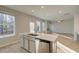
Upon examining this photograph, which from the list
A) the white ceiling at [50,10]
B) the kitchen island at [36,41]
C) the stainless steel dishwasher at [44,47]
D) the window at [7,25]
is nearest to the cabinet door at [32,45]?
the kitchen island at [36,41]

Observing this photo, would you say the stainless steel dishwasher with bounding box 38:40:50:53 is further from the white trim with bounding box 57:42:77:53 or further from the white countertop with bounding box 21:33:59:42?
the white trim with bounding box 57:42:77:53

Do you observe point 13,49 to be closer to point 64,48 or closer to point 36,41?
point 36,41

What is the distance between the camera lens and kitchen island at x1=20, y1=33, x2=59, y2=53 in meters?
1.77

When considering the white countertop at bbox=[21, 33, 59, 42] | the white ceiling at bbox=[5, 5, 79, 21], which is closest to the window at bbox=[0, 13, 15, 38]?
the white ceiling at bbox=[5, 5, 79, 21]

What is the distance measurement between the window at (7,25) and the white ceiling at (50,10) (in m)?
0.23

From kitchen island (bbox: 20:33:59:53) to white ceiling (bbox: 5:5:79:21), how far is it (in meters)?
0.39

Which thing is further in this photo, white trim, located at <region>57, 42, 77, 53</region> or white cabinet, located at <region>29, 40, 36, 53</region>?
white cabinet, located at <region>29, 40, 36, 53</region>

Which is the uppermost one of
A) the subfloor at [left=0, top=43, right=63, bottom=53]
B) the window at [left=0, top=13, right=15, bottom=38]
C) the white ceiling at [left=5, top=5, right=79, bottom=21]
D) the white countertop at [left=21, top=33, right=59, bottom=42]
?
the white ceiling at [left=5, top=5, right=79, bottom=21]

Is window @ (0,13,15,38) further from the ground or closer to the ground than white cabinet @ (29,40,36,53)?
further from the ground

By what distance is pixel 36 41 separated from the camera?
1.81 meters

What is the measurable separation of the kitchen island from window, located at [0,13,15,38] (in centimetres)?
25

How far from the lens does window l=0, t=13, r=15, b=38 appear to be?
1721 mm

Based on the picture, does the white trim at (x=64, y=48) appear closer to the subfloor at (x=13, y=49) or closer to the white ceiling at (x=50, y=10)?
the subfloor at (x=13, y=49)

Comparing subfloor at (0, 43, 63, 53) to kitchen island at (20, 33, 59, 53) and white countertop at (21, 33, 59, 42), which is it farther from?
white countertop at (21, 33, 59, 42)
